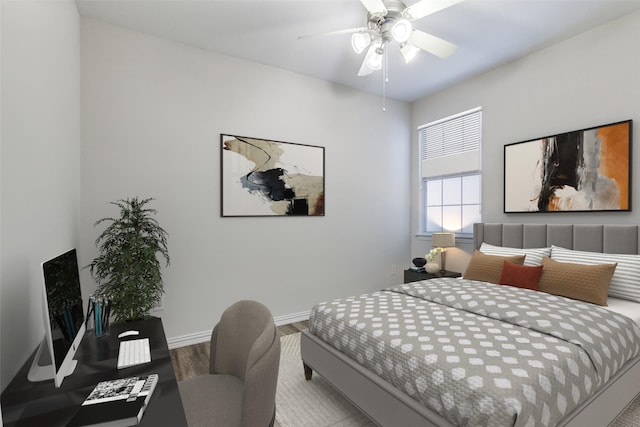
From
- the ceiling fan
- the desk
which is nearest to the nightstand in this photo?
the ceiling fan

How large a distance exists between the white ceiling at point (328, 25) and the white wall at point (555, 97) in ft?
0.51

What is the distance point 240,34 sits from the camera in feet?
9.21

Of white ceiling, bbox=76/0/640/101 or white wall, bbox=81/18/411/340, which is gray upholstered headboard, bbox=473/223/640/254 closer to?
white wall, bbox=81/18/411/340

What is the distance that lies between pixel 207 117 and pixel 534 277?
3.24 metres

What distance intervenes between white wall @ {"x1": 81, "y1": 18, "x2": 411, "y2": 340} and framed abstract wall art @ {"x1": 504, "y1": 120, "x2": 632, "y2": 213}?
1558 mm

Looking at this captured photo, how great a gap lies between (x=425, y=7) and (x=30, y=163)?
88.1 inches

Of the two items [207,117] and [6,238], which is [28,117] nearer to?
[6,238]

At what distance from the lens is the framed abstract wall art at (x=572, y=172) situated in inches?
103

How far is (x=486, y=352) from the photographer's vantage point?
1.47 metres

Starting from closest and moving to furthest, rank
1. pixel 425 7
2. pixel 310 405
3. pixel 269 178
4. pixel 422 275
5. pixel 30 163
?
pixel 30 163 → pixel 425 7 → pixel 310 405 → pixel 269 178 → pixel 422 275

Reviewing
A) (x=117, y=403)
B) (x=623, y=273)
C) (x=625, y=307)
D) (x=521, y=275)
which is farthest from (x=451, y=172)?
(x=117, y=403)

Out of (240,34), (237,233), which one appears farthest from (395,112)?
(237,233)

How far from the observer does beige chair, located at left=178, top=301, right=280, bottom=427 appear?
104 centimetres

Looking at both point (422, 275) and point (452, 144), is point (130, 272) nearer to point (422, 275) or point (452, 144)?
point (422, 275)
